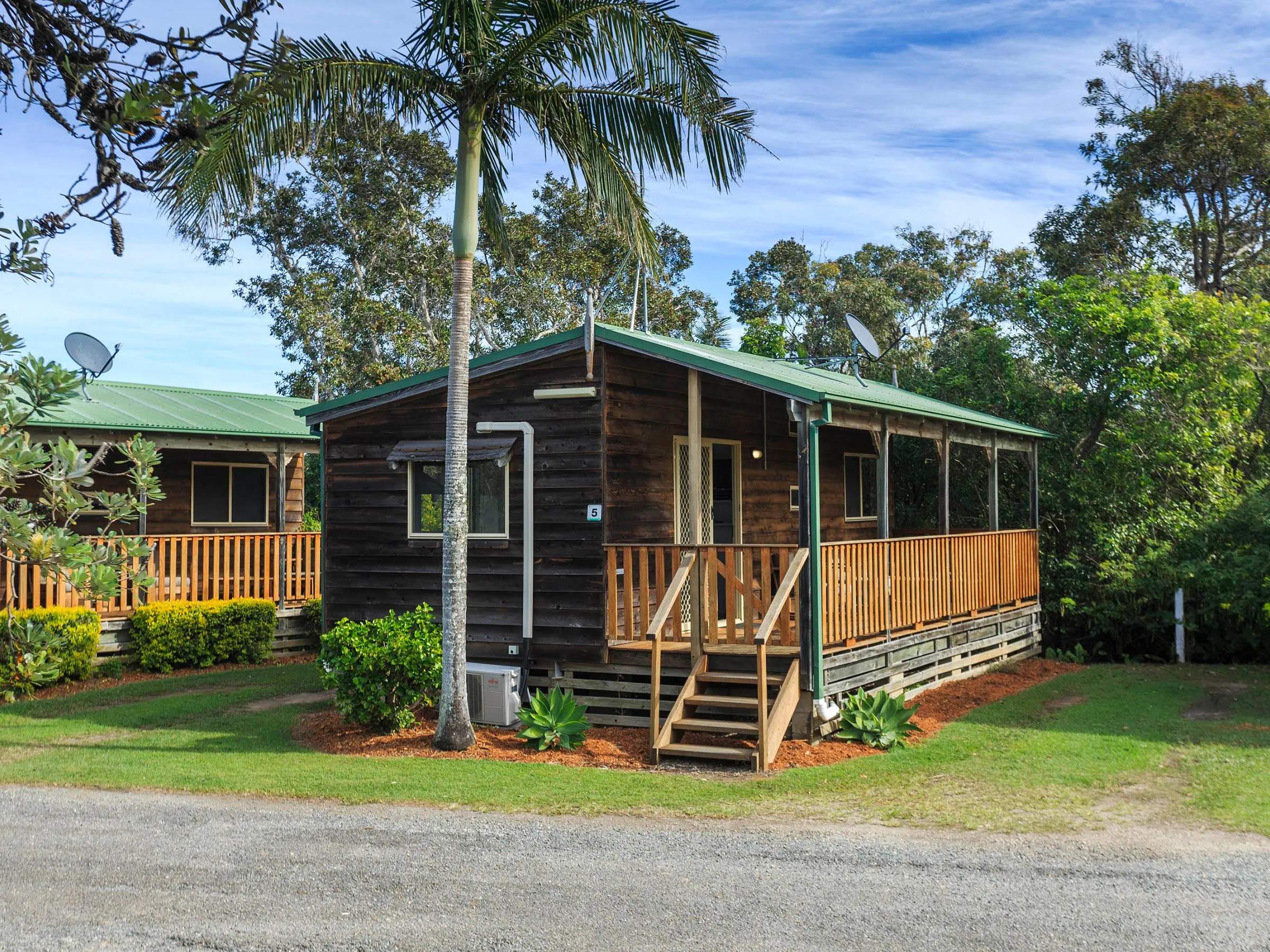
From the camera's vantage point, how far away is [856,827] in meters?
7.79

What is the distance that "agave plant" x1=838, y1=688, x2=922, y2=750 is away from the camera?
10406 millimetres

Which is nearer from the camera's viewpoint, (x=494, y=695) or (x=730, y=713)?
(x=730, y=713)

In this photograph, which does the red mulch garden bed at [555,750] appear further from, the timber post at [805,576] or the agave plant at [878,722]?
the timber post at [805,576]

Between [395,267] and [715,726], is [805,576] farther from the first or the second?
[395,267]

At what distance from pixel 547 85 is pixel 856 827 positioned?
274 inches

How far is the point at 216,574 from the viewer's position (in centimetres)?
1614

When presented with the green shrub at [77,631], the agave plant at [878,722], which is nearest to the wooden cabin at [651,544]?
the agave plant at [878,722]

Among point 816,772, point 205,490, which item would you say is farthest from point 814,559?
point 205,490

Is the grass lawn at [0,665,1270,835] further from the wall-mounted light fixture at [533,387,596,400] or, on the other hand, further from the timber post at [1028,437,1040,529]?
the timber post at [1028,437,1040,529]

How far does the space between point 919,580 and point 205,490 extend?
11482 mm

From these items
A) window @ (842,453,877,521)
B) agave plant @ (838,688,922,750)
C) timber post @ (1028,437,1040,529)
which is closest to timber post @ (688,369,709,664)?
agave plant @ (838,688,922,750)

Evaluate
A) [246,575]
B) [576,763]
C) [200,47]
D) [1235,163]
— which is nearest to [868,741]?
[576,763]

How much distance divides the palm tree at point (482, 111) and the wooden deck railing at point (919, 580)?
11.5 ft

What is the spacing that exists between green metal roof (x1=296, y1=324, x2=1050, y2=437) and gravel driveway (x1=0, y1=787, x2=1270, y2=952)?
14.0ft
